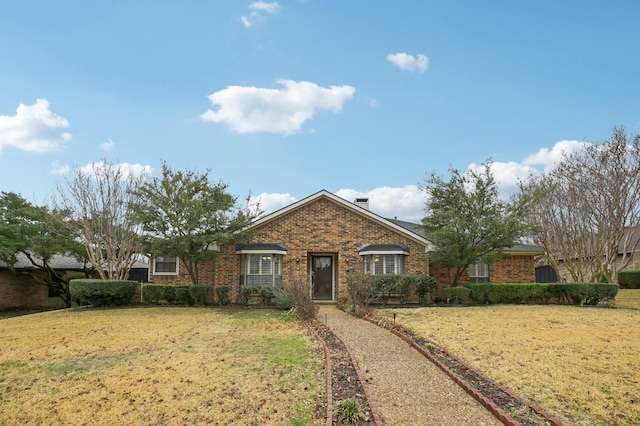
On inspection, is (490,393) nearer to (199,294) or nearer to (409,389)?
(409,389)

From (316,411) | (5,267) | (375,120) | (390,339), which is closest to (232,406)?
(316,411)

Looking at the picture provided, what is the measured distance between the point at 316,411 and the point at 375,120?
14.4m

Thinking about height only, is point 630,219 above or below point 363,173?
below

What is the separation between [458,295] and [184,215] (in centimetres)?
1200

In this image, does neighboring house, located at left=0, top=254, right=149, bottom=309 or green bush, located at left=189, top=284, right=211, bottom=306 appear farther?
neighboring house, located at left=0, top=254, right=149, bottom=309

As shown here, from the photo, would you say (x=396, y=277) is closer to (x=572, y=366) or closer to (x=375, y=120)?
(x=375, y=120)

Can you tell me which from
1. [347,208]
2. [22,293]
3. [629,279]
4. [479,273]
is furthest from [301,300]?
[629,279]

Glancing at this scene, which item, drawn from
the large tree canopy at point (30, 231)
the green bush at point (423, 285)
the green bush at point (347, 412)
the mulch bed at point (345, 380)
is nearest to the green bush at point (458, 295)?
the green bush at point (423, 285)

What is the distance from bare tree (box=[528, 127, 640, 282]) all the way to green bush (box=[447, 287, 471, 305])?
179 inches

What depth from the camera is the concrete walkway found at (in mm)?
5520

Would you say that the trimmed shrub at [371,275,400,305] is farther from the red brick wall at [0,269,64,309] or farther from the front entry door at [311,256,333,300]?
the red brick wall at [0,269,64,309]

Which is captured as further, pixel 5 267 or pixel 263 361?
pixel 5 267

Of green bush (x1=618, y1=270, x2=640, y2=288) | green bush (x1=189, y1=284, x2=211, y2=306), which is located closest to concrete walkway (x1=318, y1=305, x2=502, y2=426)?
green bush (x1=189, y1=284, x2=211, y2=306)

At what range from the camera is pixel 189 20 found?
576 inches
